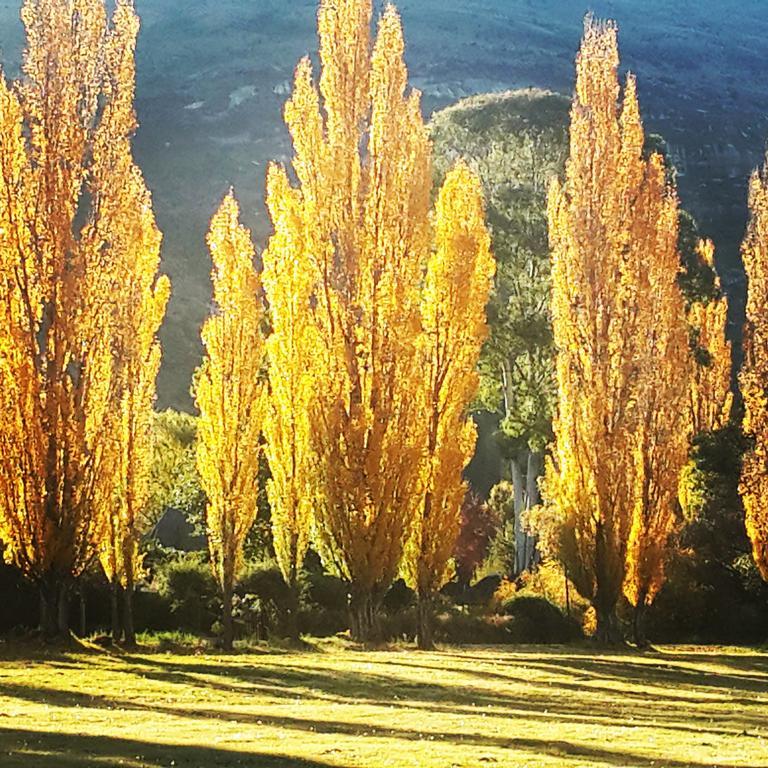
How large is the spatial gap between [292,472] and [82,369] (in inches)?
295

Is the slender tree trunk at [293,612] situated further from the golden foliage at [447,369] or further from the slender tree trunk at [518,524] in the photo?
the slender tree trunk at [518,524]

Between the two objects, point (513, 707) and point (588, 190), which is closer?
point (513, 707)

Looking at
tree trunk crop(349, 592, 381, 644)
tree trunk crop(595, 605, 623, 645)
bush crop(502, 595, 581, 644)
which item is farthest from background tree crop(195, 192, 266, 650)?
bush crop(502, 595, 581, 644)

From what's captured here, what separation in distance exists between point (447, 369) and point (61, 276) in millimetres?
7294

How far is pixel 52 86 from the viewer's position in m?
18.2

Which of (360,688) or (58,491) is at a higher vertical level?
(58,491)

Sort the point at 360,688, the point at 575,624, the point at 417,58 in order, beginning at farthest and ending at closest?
the point at 417,58 < the point at 575,624 < the point at 360,688

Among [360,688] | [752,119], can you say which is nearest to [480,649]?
[360,688]

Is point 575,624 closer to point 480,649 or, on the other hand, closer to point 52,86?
point 480,649

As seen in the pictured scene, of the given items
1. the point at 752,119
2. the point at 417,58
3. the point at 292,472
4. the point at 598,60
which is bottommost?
the point at 292,472

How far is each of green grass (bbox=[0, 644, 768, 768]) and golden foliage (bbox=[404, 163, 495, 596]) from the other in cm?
230

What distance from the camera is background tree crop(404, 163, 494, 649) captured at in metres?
20.5

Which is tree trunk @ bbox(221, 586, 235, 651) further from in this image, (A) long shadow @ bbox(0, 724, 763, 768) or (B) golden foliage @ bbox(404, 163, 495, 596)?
(A) long shadow @ bbox(0, 724, 763, 768)

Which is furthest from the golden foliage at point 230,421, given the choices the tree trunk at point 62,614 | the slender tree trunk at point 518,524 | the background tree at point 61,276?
the slender tree trunk at point 518,524
